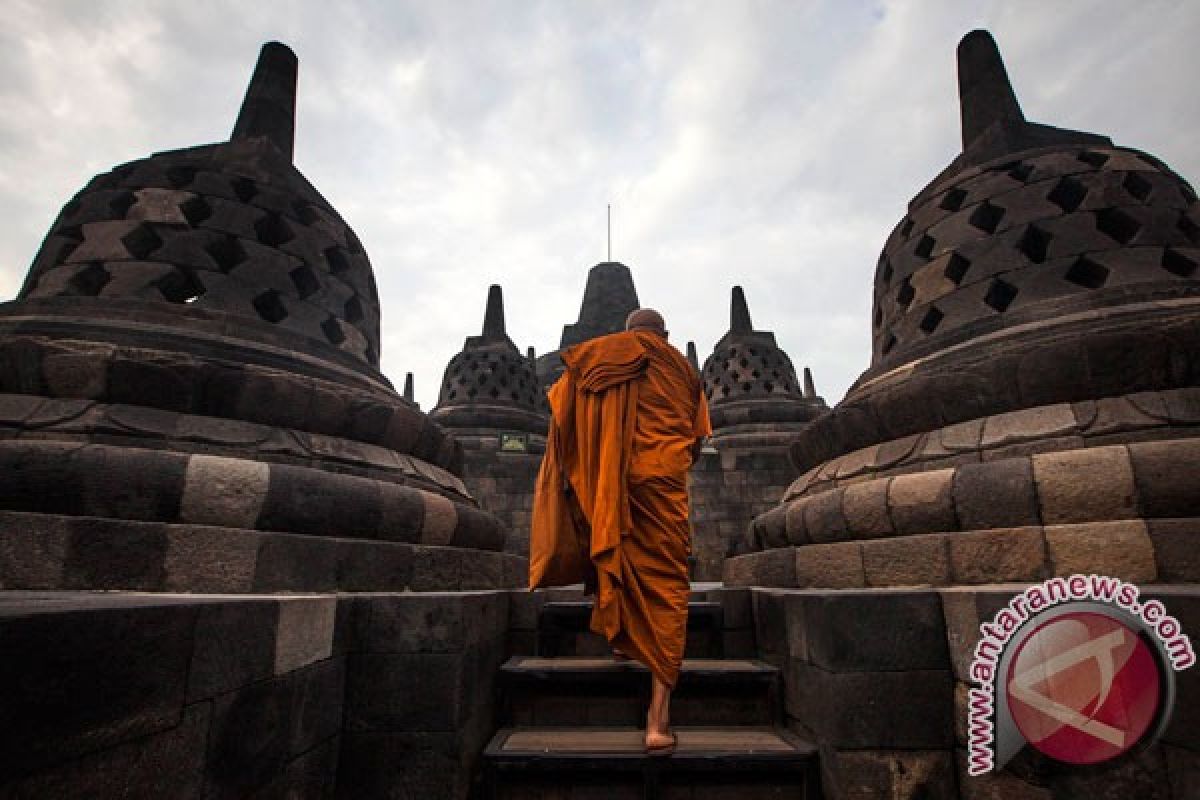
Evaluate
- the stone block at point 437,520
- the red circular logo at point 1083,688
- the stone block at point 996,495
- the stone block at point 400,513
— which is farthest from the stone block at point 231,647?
the stone block at point 996,495

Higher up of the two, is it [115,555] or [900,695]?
[115,555]

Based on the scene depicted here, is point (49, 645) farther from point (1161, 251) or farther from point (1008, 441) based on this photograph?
point (1161, 251)

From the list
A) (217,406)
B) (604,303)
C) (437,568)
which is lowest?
(437,568)

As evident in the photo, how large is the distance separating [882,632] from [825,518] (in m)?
1.16

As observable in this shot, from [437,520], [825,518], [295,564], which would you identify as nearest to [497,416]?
[437,520]

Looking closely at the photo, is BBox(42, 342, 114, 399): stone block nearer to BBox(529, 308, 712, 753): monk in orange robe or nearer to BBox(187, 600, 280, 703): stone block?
BBox(187, 600, 280, 703): stone block

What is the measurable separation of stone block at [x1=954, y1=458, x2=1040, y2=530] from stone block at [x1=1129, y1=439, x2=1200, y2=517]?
0.34m

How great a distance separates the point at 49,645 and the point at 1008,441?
128 inches

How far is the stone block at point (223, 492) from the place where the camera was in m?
2.19

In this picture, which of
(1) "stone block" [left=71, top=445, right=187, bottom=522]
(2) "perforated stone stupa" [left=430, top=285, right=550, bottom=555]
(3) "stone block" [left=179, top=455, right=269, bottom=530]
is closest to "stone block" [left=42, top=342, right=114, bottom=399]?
(1) "stone block" [left=71, top=445, right=187, bottom=522]

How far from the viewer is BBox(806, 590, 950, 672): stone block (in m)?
1.97

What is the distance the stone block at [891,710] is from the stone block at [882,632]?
0.12 feet

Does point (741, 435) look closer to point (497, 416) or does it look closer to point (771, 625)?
point (497, 416)

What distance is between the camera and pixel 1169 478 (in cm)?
213
